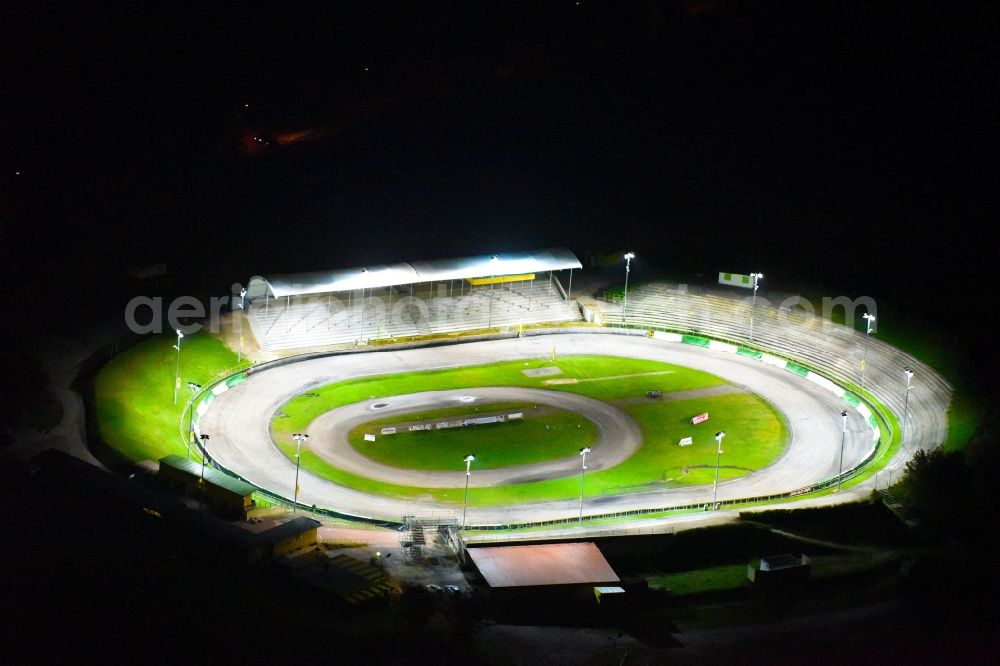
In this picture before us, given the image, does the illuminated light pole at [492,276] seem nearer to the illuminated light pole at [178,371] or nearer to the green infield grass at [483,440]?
the green infield grass at [483,440]

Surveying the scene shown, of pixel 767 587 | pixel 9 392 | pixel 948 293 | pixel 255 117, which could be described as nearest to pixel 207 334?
pixel 9 392

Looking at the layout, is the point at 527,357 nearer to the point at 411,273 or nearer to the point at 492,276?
the point at 492,276

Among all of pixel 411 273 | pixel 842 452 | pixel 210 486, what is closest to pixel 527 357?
pixel 411 273

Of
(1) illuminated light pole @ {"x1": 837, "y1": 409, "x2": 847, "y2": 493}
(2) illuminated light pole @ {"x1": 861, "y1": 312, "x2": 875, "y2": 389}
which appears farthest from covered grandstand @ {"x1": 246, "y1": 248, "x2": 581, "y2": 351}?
(1) illuminated light pole @ {"x1": 837, "y1": 409, "x2": 847, "y2": 493}

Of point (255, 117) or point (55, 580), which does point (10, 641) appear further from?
point (255, 117)

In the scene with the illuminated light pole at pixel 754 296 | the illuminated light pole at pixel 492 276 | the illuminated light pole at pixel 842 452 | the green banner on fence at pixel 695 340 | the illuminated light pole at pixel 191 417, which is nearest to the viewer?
the illuminated light pole at pixel 842 452

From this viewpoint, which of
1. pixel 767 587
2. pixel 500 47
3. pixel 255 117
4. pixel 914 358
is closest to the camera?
pixel 767 587

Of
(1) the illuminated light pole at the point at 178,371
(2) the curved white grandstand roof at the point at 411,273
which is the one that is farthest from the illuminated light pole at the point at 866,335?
(1) the illuminated light pole at the point at 178,371
